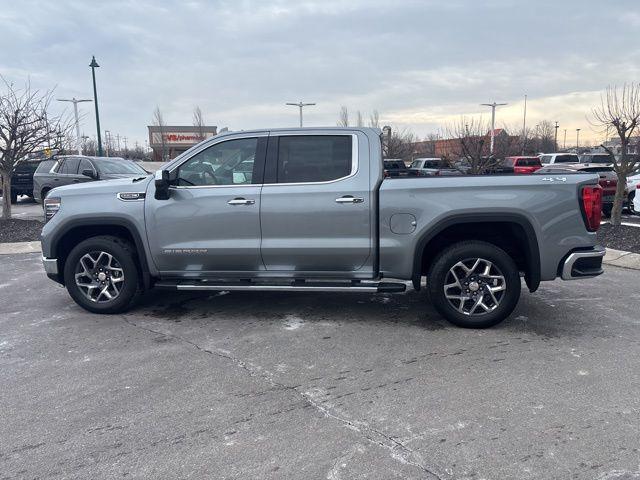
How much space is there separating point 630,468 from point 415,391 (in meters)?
1.38

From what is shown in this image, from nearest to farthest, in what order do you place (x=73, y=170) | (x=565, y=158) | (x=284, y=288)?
(x=284, y=288)
(x=73, y=170)
(x=565, y=158)

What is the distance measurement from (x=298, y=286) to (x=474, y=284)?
1.72 m

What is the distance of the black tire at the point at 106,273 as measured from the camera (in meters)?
5.48

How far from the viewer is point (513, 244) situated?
17.2 ft

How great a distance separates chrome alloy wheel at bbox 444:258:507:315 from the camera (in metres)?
4.95

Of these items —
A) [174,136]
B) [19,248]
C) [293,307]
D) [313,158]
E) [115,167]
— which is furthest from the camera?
[174,136]

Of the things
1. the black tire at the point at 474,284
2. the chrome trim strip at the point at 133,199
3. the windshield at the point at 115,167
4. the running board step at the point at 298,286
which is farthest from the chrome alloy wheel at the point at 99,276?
the windshield at the point at 115,167

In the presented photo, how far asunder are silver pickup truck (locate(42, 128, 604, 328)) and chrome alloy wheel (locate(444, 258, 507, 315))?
1 cm

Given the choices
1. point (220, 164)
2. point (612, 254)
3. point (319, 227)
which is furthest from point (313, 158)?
point (612, 254)

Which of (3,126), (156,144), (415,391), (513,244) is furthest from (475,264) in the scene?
(156,144)

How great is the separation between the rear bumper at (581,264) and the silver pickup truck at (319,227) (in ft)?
0.04

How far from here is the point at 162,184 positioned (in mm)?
5203

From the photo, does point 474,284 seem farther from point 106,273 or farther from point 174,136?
point 174,136

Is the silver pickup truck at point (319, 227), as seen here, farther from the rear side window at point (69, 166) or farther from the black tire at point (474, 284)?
the rear side window at point (69, 166)
